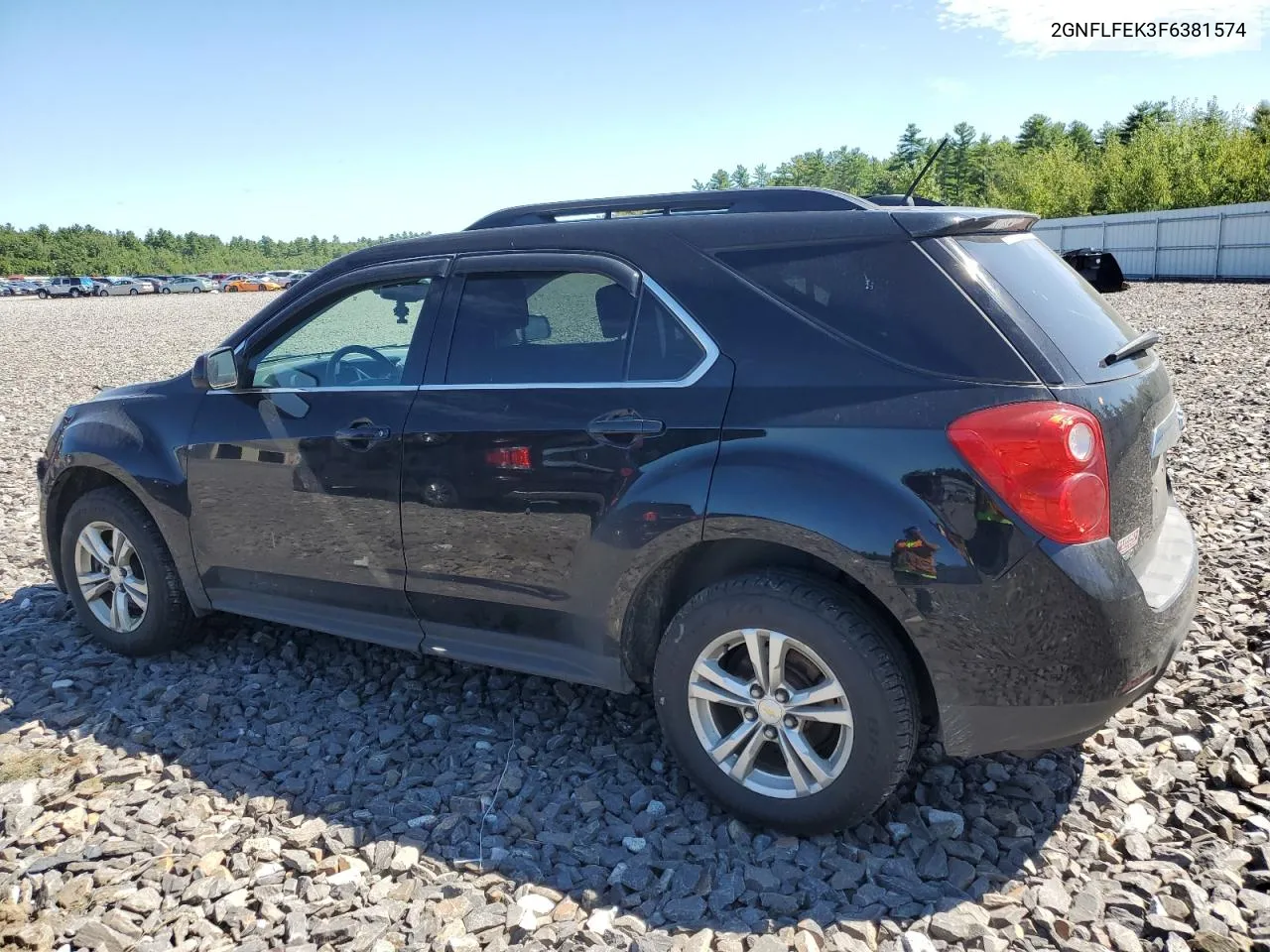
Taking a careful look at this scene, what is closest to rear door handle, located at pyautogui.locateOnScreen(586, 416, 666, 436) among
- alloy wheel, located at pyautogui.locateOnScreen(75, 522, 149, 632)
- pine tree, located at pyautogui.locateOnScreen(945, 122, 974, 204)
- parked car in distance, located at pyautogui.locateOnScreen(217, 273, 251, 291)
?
alloy wheel, located at pyautogui.locateOnScreen(75, 522, 149, 632)

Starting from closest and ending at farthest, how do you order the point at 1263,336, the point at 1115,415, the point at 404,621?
the point at 1115,415 < the point at 404,621 < the point at 1263,336

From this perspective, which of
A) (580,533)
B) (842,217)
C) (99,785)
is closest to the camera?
(842,217)

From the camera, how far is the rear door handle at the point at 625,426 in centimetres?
302

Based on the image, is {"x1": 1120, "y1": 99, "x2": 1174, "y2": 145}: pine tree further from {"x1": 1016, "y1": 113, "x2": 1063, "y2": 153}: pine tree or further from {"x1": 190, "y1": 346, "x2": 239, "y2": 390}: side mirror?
{"x1": 190, "y1": 346, "x2": 239, "y2": 390}: side mirror

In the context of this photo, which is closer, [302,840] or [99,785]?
[302,840]

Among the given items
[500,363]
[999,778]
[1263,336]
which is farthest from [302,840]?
[1263,336]

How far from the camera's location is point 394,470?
355 cm

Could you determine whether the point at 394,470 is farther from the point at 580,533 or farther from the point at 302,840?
the point at 302,840

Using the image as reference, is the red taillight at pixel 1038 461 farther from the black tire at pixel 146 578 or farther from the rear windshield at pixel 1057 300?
the black tire at pixel 146 578

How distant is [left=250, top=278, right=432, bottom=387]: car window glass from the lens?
3.74 meters

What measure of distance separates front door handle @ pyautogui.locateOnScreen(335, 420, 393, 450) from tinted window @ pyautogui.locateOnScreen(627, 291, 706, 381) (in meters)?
1.00

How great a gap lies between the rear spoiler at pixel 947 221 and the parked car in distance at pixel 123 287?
248ft

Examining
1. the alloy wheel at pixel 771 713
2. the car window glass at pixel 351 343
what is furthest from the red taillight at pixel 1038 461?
the car window glass at pixel 351 343

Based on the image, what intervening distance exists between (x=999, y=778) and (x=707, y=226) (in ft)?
6.84
